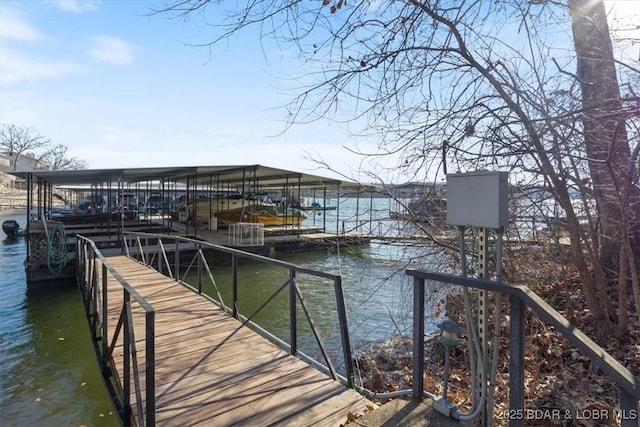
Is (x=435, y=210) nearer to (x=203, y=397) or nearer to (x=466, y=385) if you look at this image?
(x=466, y=385)

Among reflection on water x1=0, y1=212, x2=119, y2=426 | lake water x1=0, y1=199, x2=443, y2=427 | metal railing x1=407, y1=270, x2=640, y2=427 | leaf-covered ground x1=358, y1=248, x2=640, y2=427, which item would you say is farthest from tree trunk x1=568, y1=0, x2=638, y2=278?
reflection on water x1=0, y1=212, x2=119, y2=426

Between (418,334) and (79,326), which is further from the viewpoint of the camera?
(79,326)

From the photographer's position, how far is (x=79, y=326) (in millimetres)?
7625

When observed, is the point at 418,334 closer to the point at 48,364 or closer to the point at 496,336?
the point at 496,336

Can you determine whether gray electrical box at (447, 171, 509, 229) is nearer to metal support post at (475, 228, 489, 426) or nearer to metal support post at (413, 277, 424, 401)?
metal support post at (475, 228, 489, 426)

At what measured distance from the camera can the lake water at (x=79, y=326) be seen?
14.7ft

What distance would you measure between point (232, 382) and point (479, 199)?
8.24 feet

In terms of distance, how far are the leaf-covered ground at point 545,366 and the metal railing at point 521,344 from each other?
6.7 inches

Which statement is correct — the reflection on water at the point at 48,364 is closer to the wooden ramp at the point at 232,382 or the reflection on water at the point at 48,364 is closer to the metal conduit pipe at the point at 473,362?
the wooden ramp at the point at 232,382

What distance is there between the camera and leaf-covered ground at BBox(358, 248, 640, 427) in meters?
2.69

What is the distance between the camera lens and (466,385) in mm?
3754

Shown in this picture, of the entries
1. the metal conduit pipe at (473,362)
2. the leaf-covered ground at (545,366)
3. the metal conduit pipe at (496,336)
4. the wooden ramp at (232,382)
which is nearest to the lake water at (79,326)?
the leaf-covered ground at (545,366)

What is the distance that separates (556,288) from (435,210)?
212 centimetres

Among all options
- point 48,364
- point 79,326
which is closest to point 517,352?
point 48,364
